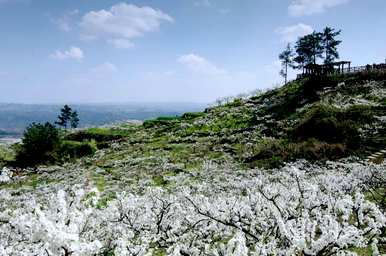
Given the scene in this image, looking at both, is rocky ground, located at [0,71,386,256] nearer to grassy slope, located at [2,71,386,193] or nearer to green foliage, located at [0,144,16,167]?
grassy slope, located at [2,71,386,193]

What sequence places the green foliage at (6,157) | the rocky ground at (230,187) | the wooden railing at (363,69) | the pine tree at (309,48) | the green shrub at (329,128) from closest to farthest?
the rocky ground at (230,187) → the green shrub at (329,128) → the green foliage at (6,157) → the wooden railing at (363,69) → the pine tree at (309,48)

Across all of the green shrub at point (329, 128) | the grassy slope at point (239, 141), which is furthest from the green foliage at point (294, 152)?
the green shrub at point (329, 128)

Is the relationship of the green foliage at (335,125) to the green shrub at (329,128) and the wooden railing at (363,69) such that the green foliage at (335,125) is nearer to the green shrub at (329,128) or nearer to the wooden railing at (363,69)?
the green shrub at (329,128)

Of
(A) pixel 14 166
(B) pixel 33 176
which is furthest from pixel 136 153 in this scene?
(A) pixel 14 166

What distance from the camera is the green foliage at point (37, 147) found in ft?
171

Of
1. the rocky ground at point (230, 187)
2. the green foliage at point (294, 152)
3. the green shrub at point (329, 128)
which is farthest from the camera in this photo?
Answer: the green shrub at point (329, 128)

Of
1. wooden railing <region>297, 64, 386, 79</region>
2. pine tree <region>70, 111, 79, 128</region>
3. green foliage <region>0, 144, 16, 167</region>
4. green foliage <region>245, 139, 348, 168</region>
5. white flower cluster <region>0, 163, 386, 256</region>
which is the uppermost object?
wooden railing <region>297, 64, 386, 79</region>

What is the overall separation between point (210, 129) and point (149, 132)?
43.2 feet

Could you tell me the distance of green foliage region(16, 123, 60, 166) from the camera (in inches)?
2056

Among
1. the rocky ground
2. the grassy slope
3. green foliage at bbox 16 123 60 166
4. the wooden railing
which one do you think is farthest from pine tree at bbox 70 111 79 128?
the wooden railing

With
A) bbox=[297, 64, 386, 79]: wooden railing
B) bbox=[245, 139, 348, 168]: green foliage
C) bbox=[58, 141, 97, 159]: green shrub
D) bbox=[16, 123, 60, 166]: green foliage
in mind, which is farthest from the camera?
bbox=[297, 64, 386, 79]: wooden railing

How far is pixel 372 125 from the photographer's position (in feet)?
136

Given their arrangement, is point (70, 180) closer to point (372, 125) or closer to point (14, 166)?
point (14, 166)

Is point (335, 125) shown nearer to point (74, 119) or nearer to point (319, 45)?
point (319, 45)
